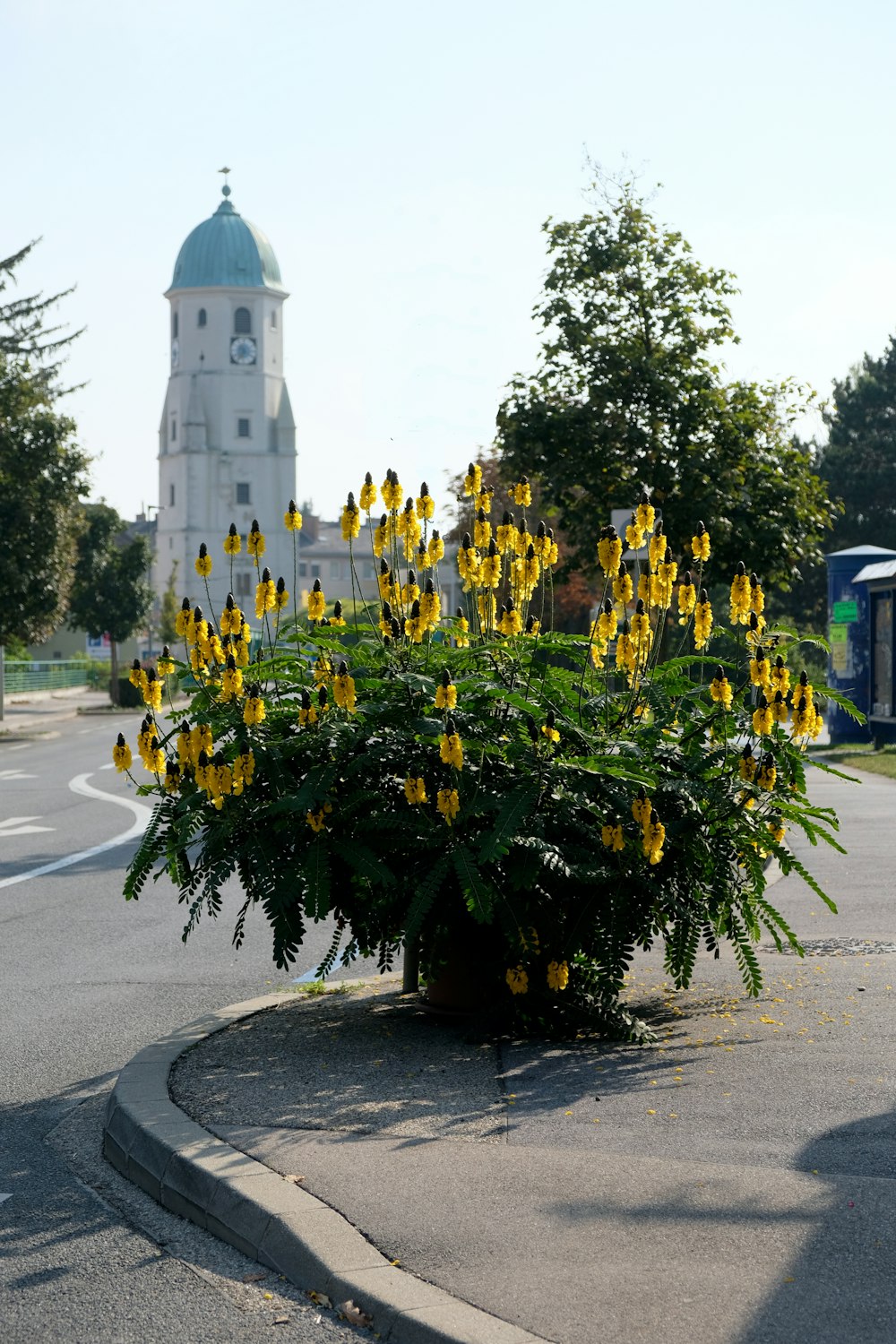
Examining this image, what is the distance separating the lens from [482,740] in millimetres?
6309

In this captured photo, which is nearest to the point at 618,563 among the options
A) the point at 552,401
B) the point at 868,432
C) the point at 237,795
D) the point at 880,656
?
the point at 237,795

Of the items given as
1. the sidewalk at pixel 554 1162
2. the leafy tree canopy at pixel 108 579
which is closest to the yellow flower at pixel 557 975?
the sidewalk at pixel 554 1162

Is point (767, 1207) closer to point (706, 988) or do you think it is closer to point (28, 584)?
point (706, 988)

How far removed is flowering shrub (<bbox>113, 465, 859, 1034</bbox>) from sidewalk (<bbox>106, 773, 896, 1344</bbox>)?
0.42 m

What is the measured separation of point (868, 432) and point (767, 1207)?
63.9 metres

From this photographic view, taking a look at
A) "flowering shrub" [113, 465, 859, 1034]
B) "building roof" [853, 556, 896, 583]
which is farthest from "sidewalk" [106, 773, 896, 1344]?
"building roof" [853, 556, 896, 583]

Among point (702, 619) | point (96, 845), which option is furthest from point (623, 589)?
point (96, 845)

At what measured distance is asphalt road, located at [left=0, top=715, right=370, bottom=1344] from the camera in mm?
4047

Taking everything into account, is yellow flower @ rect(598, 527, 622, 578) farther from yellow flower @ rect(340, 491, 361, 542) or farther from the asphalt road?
the asphalt road

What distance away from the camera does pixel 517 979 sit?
20.8ft

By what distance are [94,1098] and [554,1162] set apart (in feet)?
7.15

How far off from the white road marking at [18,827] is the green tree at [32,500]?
2051cm

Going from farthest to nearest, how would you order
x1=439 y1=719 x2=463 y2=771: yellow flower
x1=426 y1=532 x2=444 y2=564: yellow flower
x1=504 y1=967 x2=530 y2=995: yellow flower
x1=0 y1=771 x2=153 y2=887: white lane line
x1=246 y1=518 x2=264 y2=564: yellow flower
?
x1=0 y1=771 x2=153 y2=887: white lane line
x1=426 y1=532 x2=444 y2=564: yellow flower
x1=246 y1=518 x2=264 y2=564: yellow flower
x1=504 y1=967 x2=530 y2=995: yellow flower
x1=439 y1=719 x2=463 y2=771: yellow flower

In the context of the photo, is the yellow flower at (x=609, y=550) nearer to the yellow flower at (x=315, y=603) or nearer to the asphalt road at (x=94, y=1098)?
the yellow flower at (x=315, y=603)
